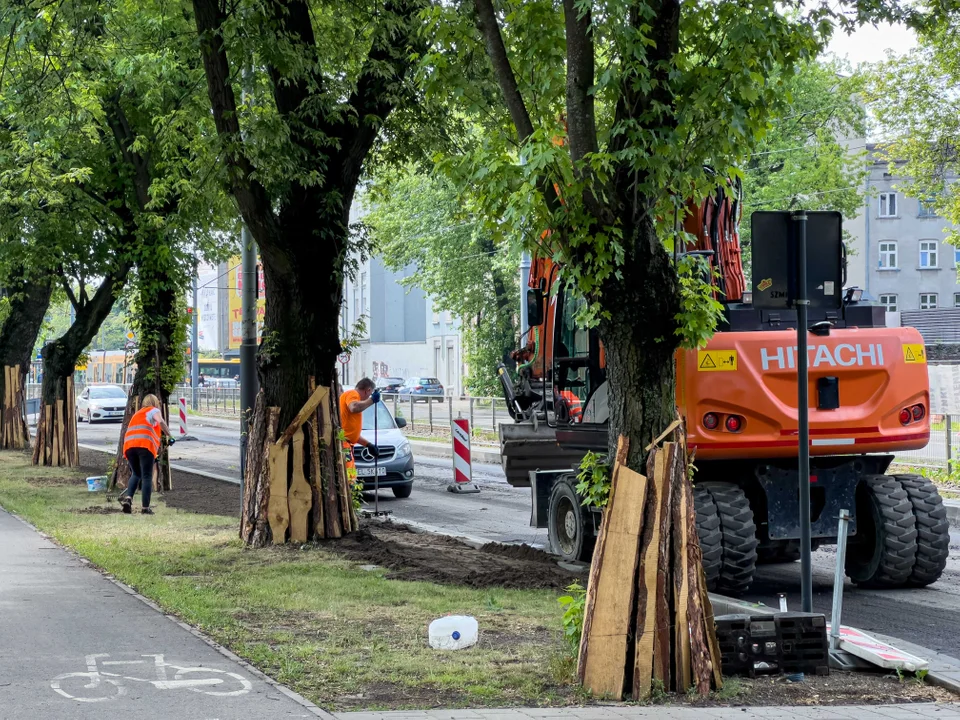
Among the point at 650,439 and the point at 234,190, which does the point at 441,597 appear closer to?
the point at 650,439

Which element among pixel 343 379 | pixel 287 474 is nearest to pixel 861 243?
pixel 343 379

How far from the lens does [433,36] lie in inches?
321

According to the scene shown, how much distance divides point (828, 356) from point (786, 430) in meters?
0.69

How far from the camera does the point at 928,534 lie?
34.2 feet

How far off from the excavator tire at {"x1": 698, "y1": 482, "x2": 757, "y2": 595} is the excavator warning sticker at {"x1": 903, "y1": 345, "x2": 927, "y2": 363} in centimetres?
182

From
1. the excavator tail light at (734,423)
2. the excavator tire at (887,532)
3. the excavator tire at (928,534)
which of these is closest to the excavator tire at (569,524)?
the excavator tail light at (734,423)

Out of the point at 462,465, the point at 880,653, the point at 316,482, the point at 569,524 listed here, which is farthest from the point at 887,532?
the point at 462,465

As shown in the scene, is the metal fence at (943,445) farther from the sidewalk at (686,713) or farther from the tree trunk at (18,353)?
the tree trunk at (18,353)

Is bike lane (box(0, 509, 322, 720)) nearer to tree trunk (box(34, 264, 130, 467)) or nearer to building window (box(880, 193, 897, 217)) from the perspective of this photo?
tree trunk (box(34, 264, 130, 467))

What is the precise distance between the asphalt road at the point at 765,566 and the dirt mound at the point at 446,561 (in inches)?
46.0

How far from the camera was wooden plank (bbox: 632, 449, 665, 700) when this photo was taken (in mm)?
6527

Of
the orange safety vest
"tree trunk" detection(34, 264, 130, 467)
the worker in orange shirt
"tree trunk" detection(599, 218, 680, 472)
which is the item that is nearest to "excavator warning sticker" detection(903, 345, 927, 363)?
"tree trunk" detection(599, 218, 680, 472)

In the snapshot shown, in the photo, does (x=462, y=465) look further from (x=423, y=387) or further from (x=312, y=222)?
(x=423, y=387)

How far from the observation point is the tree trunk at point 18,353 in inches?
1184
